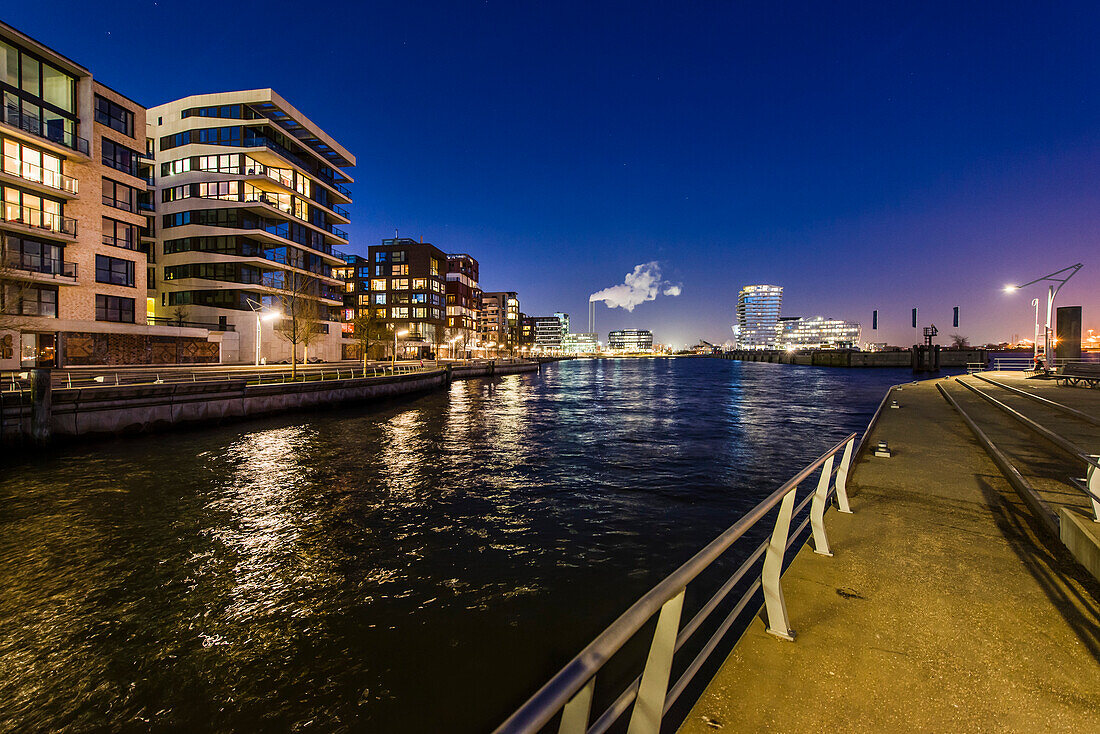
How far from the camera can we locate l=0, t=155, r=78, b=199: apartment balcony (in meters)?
31.3

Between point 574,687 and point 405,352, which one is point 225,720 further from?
point 405,352

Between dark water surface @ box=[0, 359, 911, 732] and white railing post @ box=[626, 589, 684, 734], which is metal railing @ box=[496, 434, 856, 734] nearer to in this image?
white railing post @ box=[626, 589, 684, 734]

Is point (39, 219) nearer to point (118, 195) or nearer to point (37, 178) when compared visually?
point (37, 178)

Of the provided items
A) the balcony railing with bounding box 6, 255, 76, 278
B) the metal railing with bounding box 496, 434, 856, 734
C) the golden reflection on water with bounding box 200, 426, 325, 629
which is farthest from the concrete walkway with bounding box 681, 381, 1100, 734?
the balcony railing with bounding box 6, 255, 76, 278

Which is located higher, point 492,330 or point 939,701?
point 492,330

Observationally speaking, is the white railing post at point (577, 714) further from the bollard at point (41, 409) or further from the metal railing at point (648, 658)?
the bollard at point (41, 409)

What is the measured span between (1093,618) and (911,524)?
7.48 ft

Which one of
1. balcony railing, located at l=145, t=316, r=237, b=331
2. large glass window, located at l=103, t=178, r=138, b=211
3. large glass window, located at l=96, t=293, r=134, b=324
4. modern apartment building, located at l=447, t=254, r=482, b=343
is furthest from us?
modern apartment building, located at l=447, t=254, r=482, b=343

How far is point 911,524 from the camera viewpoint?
244 inches

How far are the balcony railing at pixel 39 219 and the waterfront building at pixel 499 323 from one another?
332 ft

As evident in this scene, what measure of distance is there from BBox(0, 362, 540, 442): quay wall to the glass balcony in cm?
1963

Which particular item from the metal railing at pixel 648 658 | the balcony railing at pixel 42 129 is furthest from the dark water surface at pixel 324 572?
the balcony railing at pixel 42 129

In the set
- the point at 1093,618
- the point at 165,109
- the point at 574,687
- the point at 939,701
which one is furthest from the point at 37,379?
the point at 165,109

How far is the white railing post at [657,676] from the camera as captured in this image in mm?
2229
